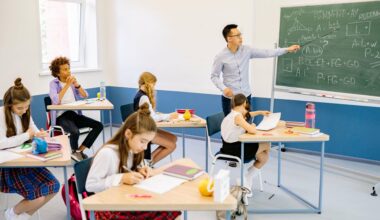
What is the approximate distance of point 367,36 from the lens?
4391 millimetres

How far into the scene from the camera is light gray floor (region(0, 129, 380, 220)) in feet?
11.6

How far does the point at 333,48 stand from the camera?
15.3 feet

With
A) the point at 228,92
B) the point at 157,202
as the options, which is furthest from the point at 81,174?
the point at 228,92

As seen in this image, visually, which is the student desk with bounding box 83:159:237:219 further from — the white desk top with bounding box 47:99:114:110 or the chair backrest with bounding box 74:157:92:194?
the white desk top with bounding box 47:99:114:110

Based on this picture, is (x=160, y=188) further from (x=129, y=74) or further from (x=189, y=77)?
(x=129, y=74)

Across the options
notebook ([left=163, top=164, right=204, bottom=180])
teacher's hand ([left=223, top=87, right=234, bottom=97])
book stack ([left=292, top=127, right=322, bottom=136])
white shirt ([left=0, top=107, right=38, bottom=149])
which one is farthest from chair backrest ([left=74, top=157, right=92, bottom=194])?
teacher's hand ([left=223, top=87, right=234, bottom=97])

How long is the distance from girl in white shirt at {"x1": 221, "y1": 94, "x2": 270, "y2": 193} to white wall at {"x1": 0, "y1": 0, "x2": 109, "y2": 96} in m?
3.32

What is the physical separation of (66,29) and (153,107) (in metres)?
3.20

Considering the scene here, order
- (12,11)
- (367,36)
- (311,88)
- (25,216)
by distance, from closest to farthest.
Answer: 1. (25,216)
2. (367,36)
3. (311,88)
4. (12,11)

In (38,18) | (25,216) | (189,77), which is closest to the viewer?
(25,216)

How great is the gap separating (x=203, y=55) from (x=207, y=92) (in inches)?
22.2

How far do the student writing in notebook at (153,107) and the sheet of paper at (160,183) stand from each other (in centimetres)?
166

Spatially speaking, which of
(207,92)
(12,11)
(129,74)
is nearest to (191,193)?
(207,92)

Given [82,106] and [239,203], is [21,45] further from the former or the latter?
[239,203]
